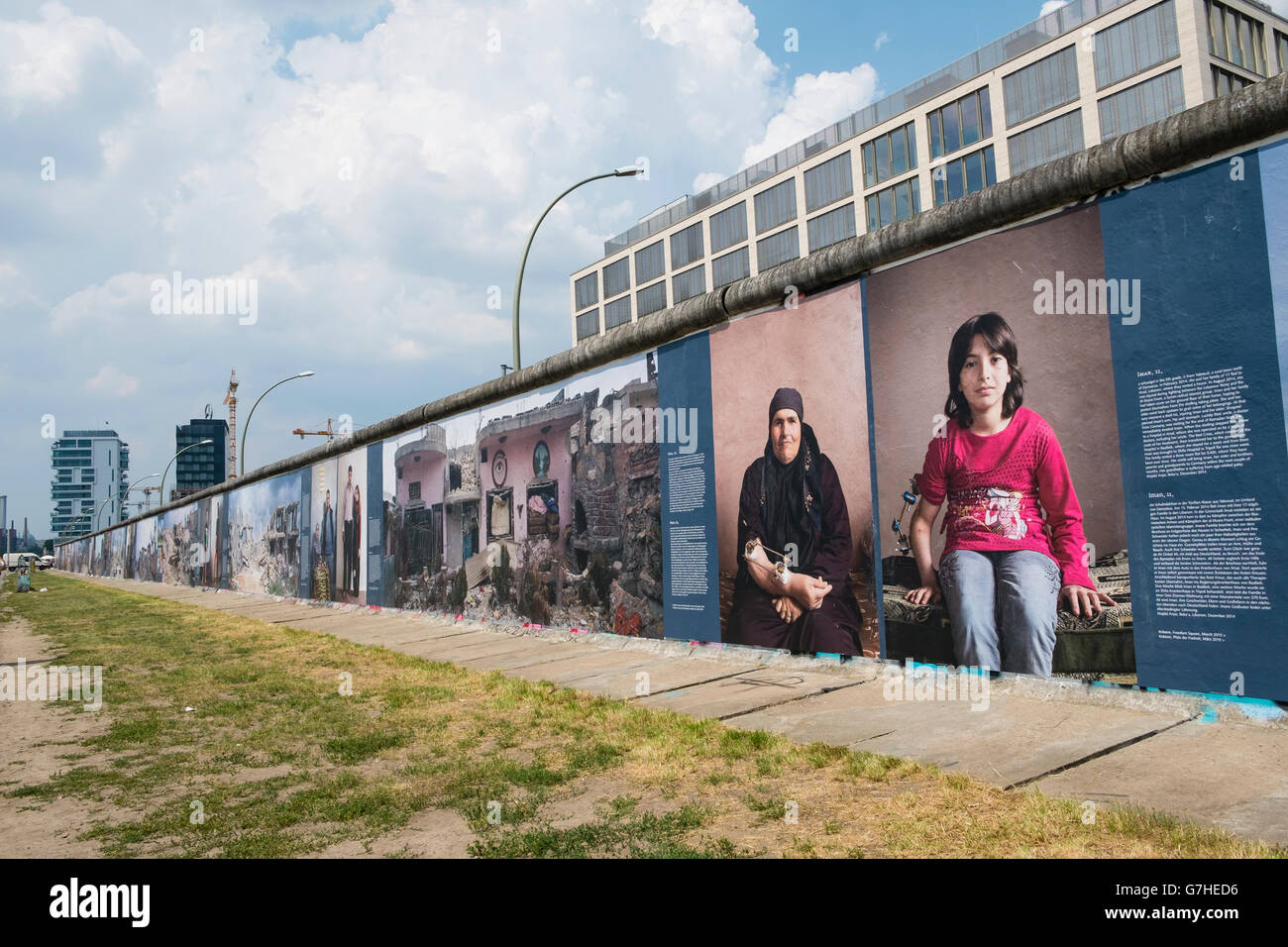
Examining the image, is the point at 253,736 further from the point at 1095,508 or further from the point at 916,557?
the point at 1095,508

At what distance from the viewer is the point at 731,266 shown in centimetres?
7138

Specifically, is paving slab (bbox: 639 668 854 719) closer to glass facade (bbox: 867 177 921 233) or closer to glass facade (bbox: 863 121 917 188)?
glass facade (bbox: 867 177 921 233)

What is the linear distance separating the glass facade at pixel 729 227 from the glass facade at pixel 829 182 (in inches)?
266

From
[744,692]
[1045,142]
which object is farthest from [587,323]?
[744,692]

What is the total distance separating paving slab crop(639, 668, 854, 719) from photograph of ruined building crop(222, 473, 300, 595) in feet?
65.4

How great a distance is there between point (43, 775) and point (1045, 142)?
57244mm

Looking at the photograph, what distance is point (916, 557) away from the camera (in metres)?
6.93

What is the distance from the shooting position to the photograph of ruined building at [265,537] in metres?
25.0

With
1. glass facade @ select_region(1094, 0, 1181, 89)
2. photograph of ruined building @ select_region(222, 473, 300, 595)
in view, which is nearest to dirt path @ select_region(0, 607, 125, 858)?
photograph of ruined building @ select_region(222, 473, 300, 595)

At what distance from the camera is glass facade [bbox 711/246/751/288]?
230ft

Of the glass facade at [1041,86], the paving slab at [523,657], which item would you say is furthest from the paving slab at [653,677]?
the glass facade at [1041,86]

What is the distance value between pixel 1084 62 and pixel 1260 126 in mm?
51920

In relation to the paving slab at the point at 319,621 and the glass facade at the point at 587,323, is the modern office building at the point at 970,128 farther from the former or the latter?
the paving slab at the point at 319,621
